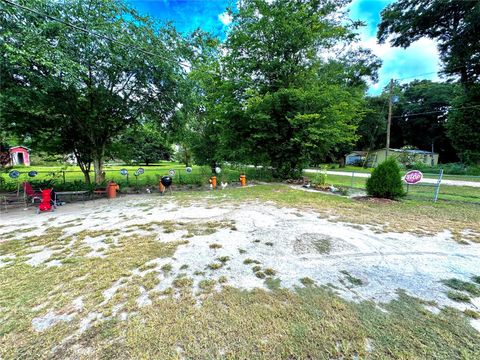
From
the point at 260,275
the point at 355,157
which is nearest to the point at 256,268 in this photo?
the point at 260,275

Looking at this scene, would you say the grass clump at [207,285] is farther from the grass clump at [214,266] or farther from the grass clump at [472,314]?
the grass clump at [472,314]

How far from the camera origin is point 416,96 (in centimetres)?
3416

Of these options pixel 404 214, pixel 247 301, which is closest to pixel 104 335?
pixel 247 301

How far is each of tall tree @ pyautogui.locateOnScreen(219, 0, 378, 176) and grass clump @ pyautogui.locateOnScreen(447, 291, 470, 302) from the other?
8.71 metres

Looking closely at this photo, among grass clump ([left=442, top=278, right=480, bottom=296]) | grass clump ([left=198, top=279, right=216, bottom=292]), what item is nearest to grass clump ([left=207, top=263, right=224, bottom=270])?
grass clump ([left=198, top=279, right=216, bottom=292])

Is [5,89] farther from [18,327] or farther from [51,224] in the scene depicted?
[18,327]

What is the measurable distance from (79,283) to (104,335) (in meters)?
1.10

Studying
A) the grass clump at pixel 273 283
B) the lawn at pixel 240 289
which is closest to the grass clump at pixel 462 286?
the lawn at pixel 240 289

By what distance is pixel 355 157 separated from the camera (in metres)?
36.9

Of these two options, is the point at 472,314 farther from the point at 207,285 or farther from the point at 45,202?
the point at 45,202

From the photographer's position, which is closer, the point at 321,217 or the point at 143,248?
the point at 143,248

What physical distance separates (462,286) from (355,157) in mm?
39584

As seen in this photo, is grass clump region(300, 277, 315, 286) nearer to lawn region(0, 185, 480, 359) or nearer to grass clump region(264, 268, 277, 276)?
lawn region(0, 185, 480, 359)

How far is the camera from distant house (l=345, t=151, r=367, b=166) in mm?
35562
